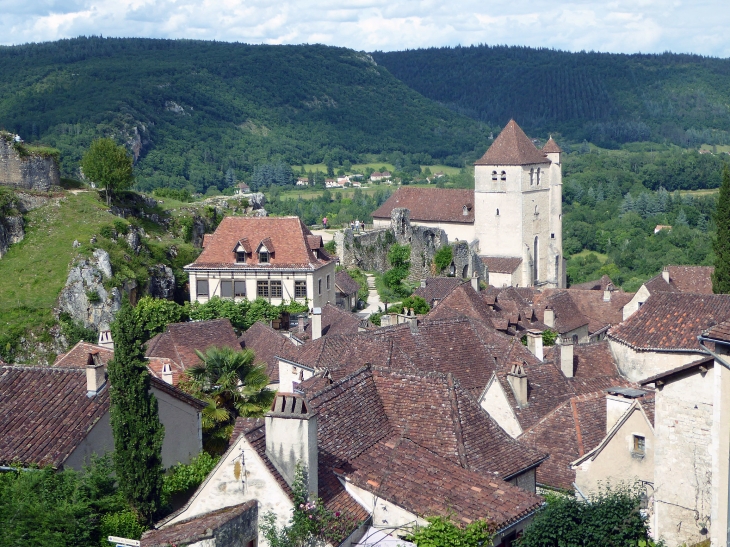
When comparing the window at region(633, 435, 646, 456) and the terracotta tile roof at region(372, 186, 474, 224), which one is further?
the terracotta tile roof at region(372, 186, 474, 224)

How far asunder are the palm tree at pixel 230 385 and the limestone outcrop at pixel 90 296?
17426 mm

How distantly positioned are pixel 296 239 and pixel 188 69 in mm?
133354

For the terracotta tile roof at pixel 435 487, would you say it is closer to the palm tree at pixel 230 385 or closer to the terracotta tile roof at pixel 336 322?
the palm tree at pixel 230 385

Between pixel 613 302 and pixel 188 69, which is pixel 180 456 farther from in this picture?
pixel 188 69

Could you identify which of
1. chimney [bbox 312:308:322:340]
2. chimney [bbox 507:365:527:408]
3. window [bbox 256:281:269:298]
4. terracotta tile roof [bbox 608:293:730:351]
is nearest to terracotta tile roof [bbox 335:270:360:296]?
window [bbox 256:281:269:298]

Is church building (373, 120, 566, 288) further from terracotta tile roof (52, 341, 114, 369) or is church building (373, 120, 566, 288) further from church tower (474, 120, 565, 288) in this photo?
terracotta tile roof (52, 341, 114, 369)

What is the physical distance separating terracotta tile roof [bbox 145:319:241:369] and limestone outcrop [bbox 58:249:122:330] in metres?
7.39

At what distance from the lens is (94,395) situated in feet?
65.5

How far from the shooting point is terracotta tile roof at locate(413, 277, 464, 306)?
157ft

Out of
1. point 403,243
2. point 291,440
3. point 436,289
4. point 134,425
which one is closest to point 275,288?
point 436,289

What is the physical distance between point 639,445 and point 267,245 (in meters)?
28.8

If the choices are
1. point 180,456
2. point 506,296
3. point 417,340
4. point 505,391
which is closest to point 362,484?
point 180,456

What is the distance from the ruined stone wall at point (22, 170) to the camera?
4797cm

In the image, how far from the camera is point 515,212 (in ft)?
213
